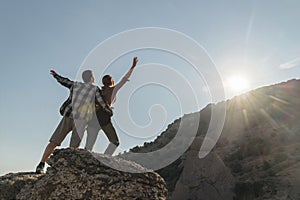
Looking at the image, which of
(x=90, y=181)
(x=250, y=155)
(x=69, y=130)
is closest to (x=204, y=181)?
(x=250, y=155)

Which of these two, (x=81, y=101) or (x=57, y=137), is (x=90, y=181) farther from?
(x=81, y=101)

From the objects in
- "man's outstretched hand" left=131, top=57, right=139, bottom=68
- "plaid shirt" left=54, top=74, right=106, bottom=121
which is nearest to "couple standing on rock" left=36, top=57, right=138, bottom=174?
"plaid shirt" left=54, top=74, right=106, bottom=121

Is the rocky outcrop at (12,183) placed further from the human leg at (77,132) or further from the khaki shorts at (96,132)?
the khaki shorts at (96,132)

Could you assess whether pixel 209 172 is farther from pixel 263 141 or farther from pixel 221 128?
pixel 221 128

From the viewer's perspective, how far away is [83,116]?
5242 millimetres

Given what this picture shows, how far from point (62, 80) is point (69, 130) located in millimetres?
876

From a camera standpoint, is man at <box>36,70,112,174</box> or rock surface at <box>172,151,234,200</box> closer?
man at <box>36,70,112,174</box>

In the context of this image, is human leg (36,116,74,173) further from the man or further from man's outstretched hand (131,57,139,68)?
man's outstretched hand (131,57,139,68)

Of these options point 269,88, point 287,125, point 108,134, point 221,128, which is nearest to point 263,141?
point 287,125

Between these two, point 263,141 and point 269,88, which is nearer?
point 263,141

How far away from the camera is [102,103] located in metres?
5.34

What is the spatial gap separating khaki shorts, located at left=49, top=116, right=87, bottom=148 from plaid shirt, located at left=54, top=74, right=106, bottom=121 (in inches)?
3.7

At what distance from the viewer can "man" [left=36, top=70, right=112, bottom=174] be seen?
5.12 metres

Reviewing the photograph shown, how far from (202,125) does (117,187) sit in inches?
1847
